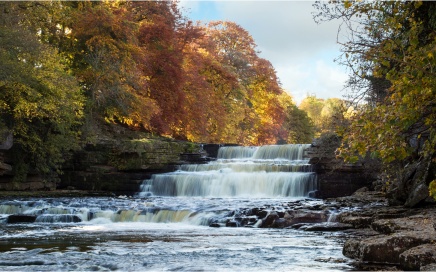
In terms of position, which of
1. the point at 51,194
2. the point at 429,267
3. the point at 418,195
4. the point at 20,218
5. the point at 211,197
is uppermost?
the point at 418,195

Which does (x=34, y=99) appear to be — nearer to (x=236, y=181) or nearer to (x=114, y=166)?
(x=114, y=166)

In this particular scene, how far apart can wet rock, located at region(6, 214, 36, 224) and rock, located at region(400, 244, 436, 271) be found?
419 inches

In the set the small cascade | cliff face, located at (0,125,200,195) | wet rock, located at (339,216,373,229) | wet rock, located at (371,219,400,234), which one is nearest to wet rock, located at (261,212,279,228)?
the small cascade

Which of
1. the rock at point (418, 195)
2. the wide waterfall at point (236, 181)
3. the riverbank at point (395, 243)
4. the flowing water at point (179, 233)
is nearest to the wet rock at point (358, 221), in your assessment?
the riverbank at point (395, 243)

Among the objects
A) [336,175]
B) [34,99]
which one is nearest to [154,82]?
[34,99]

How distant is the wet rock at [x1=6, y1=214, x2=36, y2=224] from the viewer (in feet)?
45.5

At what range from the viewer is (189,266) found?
730 centimetres

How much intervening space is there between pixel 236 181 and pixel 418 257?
14739mm

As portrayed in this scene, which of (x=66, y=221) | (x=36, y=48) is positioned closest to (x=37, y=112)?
(x=36, y=48)

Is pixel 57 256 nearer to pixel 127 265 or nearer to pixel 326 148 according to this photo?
pixel 127 265

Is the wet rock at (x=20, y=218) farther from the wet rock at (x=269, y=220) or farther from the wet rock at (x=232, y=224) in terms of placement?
the wet rock at (x=269, y=220)

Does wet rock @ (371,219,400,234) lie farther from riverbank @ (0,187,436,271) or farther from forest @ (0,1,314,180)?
forest @ (0,1,314,180)

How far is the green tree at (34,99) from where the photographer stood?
16438mm

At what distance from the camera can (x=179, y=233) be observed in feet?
37.7
